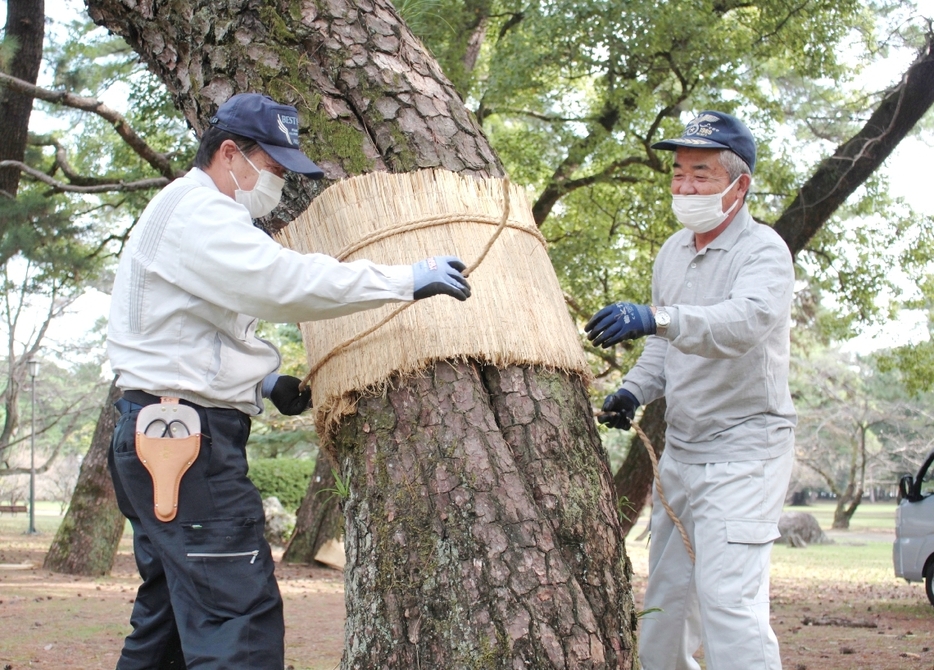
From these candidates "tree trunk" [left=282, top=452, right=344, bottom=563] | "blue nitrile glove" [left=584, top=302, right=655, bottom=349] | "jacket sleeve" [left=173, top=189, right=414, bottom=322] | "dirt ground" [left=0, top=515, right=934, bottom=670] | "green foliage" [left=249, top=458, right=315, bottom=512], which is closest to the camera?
"jacket sleeve" [left=173, top=189, right=414, bottom=322]

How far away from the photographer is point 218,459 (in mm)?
2441

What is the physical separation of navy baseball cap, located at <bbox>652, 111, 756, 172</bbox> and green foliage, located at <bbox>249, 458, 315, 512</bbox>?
602 inches

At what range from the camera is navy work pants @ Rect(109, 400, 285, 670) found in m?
2.34

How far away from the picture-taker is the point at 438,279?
2346mm

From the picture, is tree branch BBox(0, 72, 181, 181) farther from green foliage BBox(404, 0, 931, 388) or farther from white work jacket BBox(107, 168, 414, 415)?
white work jacket BBox(107, 168, 414, 415)

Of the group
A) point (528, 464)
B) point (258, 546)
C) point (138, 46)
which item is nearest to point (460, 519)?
point (528, 464)

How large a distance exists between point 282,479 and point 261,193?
1584 cm

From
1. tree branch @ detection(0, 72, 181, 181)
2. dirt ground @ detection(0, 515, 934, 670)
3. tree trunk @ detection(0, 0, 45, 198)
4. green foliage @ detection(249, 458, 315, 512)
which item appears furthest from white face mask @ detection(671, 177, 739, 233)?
green foliage @ detection(249, 458, 315, 512)

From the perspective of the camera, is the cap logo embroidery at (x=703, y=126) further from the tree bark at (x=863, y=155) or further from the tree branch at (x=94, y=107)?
the tree branch at (x=94, y=107)

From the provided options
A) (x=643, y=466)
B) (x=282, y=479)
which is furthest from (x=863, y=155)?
(x=282, y=479)

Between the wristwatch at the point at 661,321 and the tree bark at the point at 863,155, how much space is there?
5.96m

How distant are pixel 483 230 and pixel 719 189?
920 mm

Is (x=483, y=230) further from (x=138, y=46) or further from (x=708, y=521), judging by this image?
(x=138, y=46)

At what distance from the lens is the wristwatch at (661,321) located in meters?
2.72
